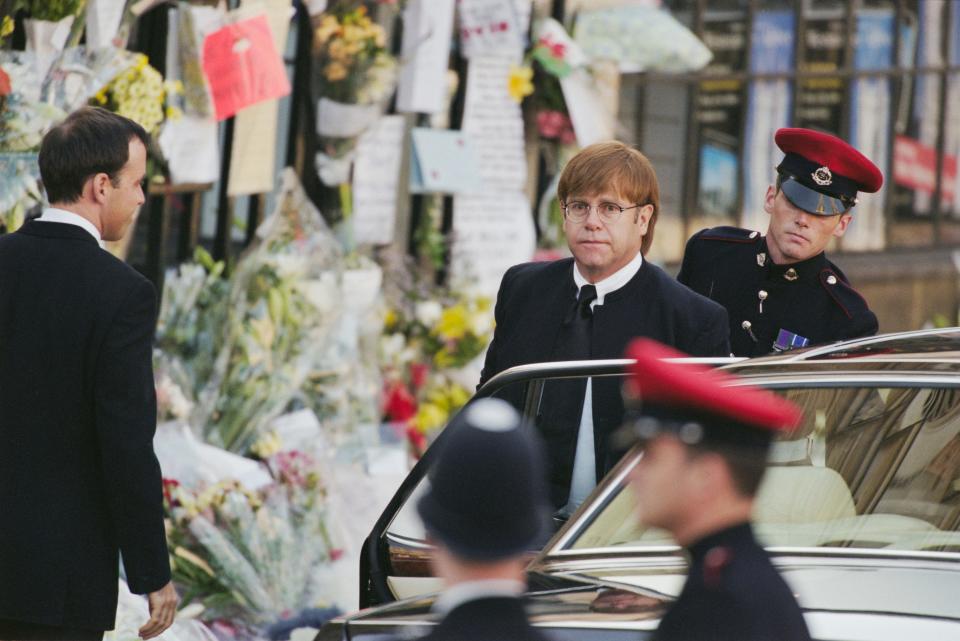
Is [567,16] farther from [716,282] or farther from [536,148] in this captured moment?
[716,282]

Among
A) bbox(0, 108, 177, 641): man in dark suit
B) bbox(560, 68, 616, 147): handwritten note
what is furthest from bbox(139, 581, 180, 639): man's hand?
bbox(560, 68, 616, 147): handwritten note

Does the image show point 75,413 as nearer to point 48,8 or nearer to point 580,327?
point 580,327

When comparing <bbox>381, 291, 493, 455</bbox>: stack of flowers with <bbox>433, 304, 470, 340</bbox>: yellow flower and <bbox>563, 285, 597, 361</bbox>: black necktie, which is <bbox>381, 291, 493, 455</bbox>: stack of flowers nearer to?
<bbox>433, 304, 470, 340</bbox>: yellow flower

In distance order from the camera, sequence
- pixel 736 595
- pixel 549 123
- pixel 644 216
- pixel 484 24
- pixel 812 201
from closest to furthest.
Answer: pixel 736 595, pixel 644 216, pixel 812 201, pixel 484 24, pixel 549 123

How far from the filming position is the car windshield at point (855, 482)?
11.5ft

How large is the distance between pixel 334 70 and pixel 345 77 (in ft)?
0.22

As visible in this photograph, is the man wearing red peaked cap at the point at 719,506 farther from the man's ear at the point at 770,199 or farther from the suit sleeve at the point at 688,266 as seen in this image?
the suit sleeve at the point at 688,266

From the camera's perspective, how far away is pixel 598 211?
4.50 meters

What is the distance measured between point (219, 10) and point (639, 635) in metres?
4.90

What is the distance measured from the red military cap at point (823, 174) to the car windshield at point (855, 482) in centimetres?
139

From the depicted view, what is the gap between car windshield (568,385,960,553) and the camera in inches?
138

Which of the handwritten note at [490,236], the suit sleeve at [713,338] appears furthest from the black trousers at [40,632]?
the handwritten note at [490,236]

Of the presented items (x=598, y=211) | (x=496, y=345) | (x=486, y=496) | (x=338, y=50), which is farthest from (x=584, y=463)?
(x=338, y=50)

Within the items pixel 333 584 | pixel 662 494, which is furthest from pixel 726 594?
pixel 333 584
